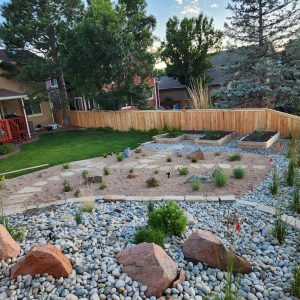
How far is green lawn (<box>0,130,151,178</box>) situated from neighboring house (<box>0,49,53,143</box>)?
103 centimetres

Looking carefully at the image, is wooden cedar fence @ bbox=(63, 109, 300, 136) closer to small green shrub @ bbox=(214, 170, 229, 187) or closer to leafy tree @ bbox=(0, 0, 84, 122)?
leafy tree @ bbox=(0, 0, 84, 122)

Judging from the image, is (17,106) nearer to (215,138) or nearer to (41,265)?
(215,138)

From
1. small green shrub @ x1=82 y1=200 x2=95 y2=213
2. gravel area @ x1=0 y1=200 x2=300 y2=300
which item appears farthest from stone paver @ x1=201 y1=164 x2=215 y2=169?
small green shrub @ x1=82 y1=200 x2=95 y2=213

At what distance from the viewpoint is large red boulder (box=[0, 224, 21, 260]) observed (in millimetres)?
2686

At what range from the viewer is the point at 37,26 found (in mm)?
12836

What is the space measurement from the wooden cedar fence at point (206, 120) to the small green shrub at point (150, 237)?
660 cm

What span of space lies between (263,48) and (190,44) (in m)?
10.0

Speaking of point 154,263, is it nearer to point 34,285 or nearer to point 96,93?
point 34,285

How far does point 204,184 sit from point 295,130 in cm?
470

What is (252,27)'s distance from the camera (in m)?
11.1

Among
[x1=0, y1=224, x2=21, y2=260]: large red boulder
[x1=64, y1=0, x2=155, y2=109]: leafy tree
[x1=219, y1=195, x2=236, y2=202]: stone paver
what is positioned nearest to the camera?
[x1=0, y1=224, x2=21, y2=260]: large red boulder

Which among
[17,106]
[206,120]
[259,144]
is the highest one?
[17,106]

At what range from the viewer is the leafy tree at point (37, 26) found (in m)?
12.8

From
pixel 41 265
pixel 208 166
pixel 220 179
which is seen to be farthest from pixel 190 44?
pixel 41 265
